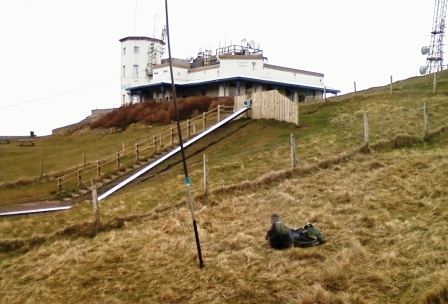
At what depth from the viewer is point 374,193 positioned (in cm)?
1169

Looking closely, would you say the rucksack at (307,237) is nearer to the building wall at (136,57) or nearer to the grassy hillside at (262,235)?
the grassy hillside at (262,235)

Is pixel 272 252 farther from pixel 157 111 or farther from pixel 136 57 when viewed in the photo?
pixel 136 57

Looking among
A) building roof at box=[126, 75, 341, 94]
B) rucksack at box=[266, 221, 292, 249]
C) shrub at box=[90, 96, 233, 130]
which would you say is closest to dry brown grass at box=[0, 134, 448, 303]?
rucksack at box=[266, 221, 292, 249]

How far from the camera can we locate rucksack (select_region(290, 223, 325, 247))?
8.87m

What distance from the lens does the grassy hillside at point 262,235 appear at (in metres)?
7.25

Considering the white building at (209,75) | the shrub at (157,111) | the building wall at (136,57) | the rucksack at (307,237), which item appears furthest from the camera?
the building wall at (136,57)

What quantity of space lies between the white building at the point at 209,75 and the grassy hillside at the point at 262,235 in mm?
29088

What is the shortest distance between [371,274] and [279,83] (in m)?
45.1

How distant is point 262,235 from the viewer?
9992mm

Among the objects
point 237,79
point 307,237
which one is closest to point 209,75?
point 237,79

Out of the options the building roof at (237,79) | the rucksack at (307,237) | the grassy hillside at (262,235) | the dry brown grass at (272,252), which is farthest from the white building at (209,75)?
the rucksack at (307,237)

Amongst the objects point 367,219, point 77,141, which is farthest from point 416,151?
point 77,141

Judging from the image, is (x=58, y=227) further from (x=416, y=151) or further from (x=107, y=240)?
(x=416, y=151)

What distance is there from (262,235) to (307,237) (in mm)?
1310
